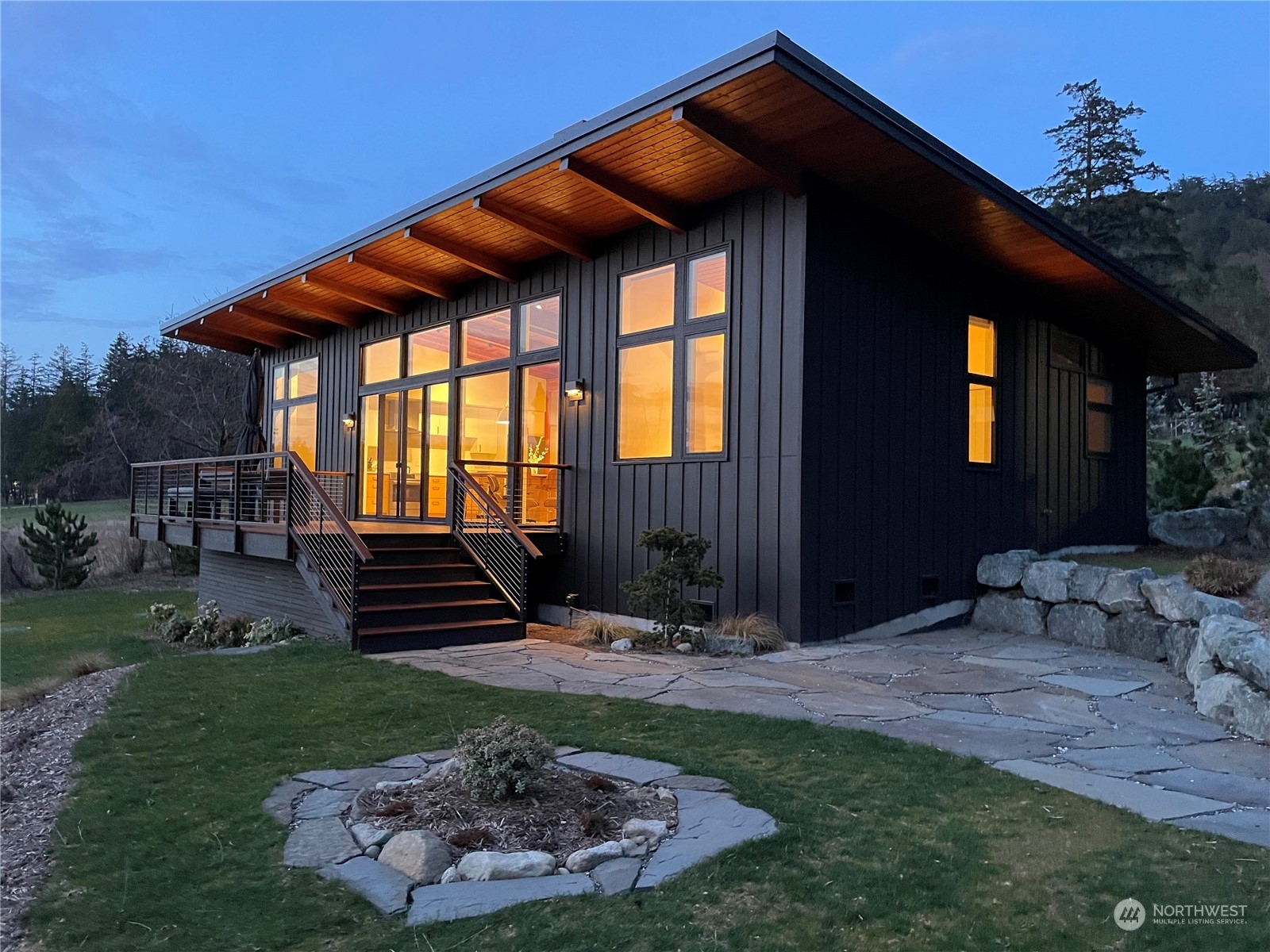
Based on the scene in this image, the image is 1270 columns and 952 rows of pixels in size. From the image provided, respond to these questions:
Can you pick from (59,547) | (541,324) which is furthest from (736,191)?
(59,547)

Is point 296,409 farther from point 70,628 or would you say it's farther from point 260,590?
point 260,590

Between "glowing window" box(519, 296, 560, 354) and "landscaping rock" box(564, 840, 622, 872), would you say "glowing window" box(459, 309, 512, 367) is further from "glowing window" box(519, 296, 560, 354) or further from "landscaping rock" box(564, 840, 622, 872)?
"landscaping rock" box(564, 840, 622, 872)

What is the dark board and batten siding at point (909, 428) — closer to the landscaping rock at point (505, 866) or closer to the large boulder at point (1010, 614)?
the large boulder at point (1010, 614)

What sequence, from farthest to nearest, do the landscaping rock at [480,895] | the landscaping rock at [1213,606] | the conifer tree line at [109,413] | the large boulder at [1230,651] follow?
the conifer tree line at [109,413] → the landscaping rock at [1213,606] → the large boulder at [1230,651] → the landscaping rock at [480,895]

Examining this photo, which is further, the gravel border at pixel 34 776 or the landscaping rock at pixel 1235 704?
the landscaping rock at pixel 1235 704

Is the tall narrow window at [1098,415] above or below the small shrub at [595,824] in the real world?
above

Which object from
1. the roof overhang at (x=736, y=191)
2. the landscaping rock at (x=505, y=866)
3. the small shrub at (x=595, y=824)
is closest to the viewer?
the landscaping rock at (x=505, y=866)

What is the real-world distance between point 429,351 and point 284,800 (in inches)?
365

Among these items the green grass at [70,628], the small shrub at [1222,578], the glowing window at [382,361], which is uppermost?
the glowing window at [382,361]

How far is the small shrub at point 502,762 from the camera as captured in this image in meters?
3.35

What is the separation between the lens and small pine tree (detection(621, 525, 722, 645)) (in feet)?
24.6

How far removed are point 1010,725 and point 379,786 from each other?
329 centimetres

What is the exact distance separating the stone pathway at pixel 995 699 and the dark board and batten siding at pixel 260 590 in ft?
7.77

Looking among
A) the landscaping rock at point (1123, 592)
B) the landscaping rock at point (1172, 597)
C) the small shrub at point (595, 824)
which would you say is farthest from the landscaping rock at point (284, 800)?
the landscaping rock at point (1123, 592)
